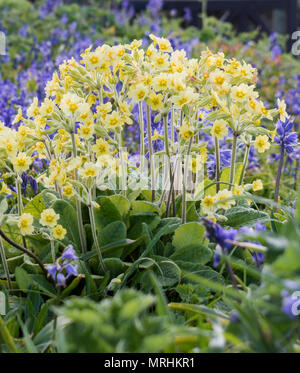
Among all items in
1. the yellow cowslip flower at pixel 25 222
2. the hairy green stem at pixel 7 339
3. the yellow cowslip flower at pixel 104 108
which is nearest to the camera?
the hairy green stem at pixel 7 339

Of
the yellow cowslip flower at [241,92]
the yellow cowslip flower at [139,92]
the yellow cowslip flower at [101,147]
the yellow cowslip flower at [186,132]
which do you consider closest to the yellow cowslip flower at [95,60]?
the yellow cowslip flower at [139,92]

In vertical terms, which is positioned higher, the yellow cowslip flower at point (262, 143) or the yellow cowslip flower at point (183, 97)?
the yellow cowslip flower at point (183, 97)

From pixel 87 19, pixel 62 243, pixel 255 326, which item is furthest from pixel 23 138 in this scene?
pixel 87 19

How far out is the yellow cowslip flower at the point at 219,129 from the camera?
1.78 m

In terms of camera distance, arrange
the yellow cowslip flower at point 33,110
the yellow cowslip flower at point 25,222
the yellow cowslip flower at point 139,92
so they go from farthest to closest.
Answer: the yellow cowslip flower at point 33,110 < the yellow cowslip flower at point 139,92 < the yellow cowslip flower at point 25,222

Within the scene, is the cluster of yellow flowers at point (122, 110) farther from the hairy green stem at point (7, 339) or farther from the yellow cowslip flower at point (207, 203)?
the hairy green stem at point (7, 339)

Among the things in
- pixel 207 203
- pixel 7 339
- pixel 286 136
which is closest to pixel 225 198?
pixel 207 203

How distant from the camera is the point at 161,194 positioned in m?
2.22

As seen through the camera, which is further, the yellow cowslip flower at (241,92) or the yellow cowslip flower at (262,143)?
the yellow cowslip flower at (262,143)

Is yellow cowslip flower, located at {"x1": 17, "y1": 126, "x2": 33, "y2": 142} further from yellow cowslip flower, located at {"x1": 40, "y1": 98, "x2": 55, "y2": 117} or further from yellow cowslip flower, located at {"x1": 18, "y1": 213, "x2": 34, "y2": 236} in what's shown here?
yellow cowslip flower, located at {"x1": 18, "y1": 213, "x2": 34, "y2": 236}

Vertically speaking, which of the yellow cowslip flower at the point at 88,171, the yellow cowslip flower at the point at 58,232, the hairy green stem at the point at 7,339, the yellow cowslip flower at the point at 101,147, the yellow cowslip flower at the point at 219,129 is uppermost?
the yellow cowslip flower at the point at 219,129

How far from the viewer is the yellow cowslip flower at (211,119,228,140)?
178cm

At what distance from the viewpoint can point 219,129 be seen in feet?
5.89
